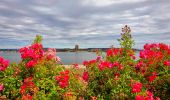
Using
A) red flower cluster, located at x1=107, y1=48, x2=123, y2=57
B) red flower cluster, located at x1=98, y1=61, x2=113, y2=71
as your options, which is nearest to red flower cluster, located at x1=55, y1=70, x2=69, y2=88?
red flower cluster, located at x1=98, y1=61, x2=113, y2=71

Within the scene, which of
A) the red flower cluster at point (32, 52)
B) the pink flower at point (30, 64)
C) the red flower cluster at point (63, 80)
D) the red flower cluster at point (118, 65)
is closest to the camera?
the red flower cluster at point (63, 80)

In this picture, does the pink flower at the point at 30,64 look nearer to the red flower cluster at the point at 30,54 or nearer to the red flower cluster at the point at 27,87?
the red flower cluster at the point at 30,54

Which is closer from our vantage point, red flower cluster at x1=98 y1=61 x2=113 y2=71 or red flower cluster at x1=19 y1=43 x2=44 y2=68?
red flower cluster at x1=19 y1=43 x2=44 y2=68

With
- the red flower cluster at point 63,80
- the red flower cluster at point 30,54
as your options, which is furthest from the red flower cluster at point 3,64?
the red flower cluster at point 63,80

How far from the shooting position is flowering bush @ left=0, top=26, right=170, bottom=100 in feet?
25.8

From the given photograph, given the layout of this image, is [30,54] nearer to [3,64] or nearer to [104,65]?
[3,64]

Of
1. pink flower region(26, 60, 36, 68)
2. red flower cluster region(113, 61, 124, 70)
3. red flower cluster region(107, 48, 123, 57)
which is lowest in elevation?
red flower cluster region(113, 61, 124, 70)

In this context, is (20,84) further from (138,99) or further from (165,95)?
(165,95)

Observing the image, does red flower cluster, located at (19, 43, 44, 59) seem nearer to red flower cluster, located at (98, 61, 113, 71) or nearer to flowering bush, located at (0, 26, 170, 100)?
flowering bush, located at (0, 26, 170, 100)

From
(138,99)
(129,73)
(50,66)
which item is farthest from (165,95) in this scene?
(50,66)

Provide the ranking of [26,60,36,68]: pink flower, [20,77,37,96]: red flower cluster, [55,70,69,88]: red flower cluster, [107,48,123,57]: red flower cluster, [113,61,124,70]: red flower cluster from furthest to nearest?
[107,48,123,57]: red flower cluster, [113,61,124,70]: red flower cluster, [26,60,36,68]: pink flower, [55,70,69,88]: red flower cluster, [20,77,37,96]: red flower cluster

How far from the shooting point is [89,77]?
28.8ft

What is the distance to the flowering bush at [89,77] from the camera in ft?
25.8

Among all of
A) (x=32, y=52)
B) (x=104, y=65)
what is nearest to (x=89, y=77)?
(x=104, y=65)
